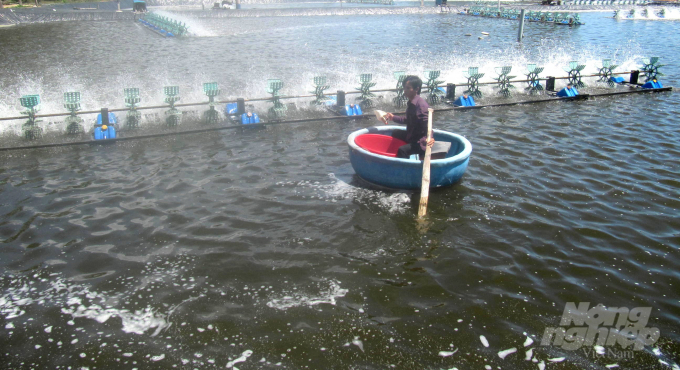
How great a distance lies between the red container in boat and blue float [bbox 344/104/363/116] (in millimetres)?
5142

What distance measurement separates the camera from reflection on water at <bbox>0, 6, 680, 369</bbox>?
661 cm

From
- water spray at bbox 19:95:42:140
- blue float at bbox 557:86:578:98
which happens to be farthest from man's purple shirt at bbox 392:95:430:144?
blue float at bbox 557:86:578:98

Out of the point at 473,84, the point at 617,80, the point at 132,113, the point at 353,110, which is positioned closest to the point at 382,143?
the point at 353,110

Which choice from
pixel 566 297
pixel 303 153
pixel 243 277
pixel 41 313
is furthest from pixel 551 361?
pixel 303 153

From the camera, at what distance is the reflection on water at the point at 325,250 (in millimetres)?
6609

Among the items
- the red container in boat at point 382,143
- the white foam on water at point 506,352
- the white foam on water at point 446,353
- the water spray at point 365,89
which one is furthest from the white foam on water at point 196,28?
the white foam on water at point 506,352

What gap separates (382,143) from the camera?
13094 mm

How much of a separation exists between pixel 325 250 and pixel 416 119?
408cm

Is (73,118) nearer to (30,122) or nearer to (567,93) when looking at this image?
(30,122)

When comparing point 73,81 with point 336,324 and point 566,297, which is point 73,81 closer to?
point 336,324

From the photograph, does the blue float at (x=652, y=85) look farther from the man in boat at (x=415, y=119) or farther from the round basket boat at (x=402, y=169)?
the man in boat at (x=415, y=119)

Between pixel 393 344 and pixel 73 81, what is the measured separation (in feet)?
81.3

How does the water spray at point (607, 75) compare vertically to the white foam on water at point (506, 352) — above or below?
above

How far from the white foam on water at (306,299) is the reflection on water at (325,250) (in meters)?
0.03
